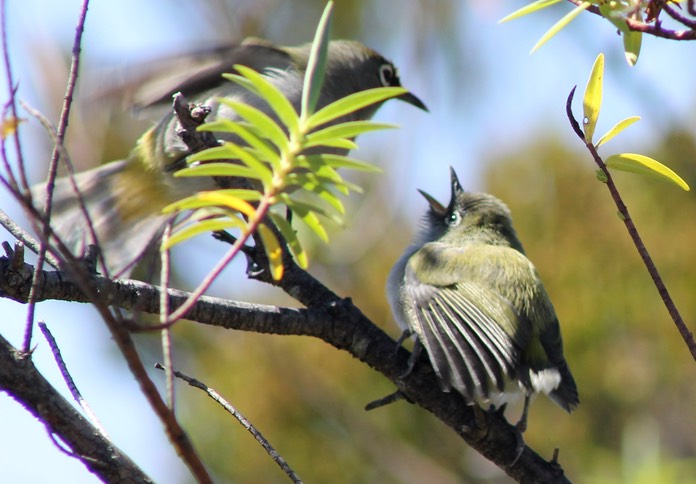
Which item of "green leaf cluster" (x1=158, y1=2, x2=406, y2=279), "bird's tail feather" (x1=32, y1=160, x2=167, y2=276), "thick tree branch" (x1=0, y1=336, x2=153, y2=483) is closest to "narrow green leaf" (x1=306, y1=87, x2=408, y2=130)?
"green leaf cluster" (x1=158, y1=2, x2=406, y2=279)

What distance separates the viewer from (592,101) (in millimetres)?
1477

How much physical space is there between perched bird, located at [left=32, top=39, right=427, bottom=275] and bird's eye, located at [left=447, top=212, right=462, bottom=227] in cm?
71

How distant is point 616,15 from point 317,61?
0.54 meters

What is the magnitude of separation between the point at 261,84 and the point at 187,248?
518cm

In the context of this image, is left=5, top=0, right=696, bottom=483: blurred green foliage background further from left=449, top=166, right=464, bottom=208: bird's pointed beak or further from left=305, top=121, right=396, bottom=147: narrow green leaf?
left=305, top=121, right=396, bottom=147: narrow green leaf

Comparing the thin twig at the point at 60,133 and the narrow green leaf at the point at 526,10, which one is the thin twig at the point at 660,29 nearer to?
the narrow green leaf at the point at 526,10

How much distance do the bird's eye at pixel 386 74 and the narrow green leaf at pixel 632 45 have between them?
350cm

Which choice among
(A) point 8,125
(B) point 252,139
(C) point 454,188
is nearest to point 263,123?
(B) point 252,139

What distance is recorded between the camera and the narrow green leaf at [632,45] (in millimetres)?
1463

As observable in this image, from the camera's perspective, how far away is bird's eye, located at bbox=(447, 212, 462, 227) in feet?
13.8

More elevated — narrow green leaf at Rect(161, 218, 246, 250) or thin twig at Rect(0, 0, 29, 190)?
thin twig at Rect(0, 0, 29, 190)

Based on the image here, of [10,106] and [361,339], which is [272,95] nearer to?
[10,106]

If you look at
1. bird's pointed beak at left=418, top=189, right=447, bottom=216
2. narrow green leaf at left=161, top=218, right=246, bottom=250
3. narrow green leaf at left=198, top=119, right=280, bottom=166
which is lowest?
narrow green leaf at left=161, top=218, right=246, bottom=250

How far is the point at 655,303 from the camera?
5793 mm
